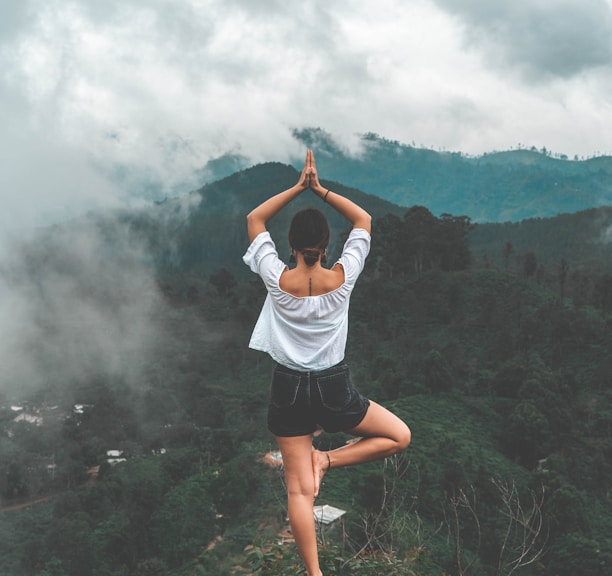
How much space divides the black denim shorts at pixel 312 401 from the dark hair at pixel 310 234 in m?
0.55

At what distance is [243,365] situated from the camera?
1809 inches

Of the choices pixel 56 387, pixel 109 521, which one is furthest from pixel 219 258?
pixel 109 521

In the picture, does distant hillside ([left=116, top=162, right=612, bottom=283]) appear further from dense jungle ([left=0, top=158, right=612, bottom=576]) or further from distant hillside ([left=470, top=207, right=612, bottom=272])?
dense jungle ([left=0, top=158, right=612, bottom=576])

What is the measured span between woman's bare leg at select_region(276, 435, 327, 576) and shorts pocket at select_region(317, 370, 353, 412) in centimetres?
24

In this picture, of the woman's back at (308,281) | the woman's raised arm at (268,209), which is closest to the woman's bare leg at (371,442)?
the woman's back at (308,281)

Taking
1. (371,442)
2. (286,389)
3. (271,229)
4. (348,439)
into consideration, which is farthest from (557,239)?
(286,389)

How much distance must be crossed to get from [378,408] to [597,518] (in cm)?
2153

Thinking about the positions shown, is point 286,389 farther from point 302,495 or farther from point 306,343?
point 302,495

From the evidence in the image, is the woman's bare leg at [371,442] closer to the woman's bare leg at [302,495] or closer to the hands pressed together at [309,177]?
the woman's bare leg at [302,495]

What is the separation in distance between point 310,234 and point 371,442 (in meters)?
1.14

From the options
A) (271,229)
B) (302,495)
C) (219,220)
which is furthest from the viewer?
(219,220)

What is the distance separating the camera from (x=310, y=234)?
2.69m

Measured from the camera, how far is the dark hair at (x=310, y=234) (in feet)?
8.82

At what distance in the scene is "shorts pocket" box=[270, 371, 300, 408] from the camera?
2.76 meters
